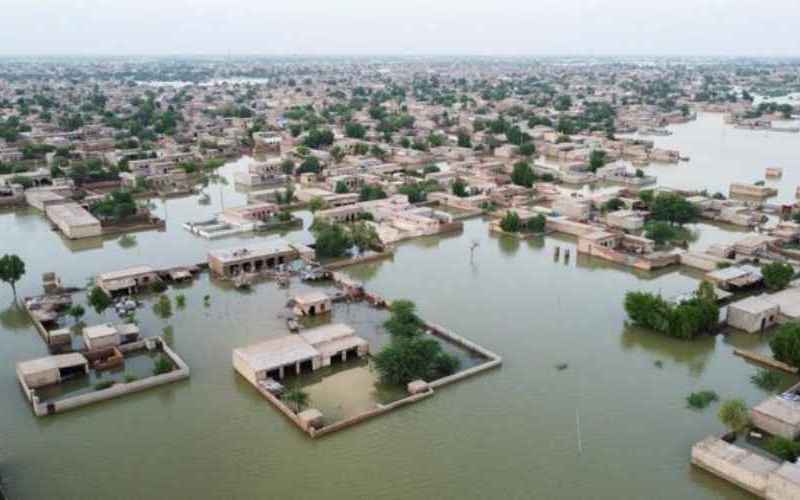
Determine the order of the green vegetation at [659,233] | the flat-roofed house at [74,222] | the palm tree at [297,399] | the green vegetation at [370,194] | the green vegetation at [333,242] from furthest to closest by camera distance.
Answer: the green vegetation at [370,194] → the flat-roofed house at [74,222] → the green vegetation at [659,233] → the green vegetation at [333,242] → the palm tree at [297,399]

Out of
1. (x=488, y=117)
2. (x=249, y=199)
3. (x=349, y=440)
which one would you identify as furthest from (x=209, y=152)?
(x=349, y=440)

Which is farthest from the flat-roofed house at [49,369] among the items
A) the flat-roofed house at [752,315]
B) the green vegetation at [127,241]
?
the flat-roofed house at [752,315]

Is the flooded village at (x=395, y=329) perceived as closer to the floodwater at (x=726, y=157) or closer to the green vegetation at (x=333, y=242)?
the green vegetation at (x=333, y=242)

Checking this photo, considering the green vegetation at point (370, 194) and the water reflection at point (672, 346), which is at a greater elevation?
the green vegetation at point (370, 194)

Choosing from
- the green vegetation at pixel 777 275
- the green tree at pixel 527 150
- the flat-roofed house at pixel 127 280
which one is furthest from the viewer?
the green tree at pixel 527 150

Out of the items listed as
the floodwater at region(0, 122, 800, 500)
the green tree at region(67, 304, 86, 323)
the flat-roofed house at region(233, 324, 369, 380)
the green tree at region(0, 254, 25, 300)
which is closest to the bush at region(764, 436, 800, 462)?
the floodwater at region(0, 122, 800, 500)

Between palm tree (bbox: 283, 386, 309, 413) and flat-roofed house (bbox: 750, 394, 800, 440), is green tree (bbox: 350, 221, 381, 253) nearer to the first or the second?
palm tree (bbox: 283, 386, 309, 413)

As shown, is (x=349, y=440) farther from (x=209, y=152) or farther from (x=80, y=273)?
(x=209, y=152)
